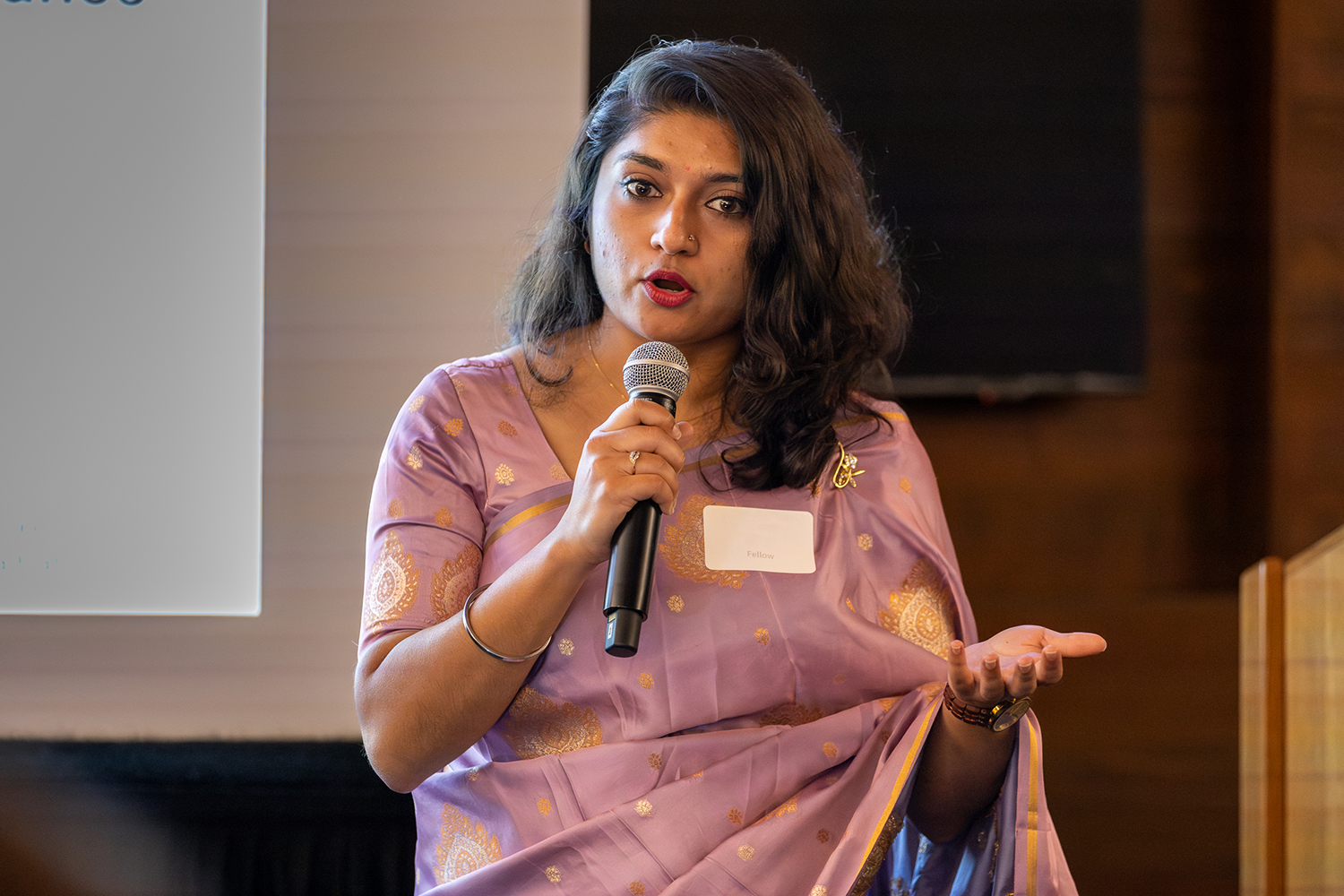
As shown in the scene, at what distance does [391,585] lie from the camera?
1312 mm

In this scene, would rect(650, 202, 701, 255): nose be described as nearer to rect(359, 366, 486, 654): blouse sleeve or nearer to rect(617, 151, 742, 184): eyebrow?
rect(617, 151, 742, 184): eyebrow

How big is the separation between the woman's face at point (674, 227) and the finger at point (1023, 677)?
56cm

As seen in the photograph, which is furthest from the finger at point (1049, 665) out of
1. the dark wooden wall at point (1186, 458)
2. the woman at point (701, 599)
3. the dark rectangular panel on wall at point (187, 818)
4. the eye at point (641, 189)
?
the dark rectangular panel on wall at point (187, 818)

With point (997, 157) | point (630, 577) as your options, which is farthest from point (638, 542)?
point (997, 157)

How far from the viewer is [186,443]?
7.58 ft

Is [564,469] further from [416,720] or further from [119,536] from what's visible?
[119,536]

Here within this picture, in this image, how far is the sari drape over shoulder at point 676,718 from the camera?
1.30 m

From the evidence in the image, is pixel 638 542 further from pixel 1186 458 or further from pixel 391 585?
pixel 1186 458

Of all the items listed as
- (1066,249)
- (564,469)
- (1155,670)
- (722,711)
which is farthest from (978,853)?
(1066,249)

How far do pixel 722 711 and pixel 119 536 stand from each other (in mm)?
1471

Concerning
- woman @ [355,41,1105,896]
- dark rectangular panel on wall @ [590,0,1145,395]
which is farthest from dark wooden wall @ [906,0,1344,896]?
woman @ [355,41,1105,896]

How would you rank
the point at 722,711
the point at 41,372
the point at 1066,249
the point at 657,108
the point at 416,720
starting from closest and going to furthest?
the point at 416,720 → the point at 722,711 → the point at 657,108 → the point at 41,372 → the point at 1066,249

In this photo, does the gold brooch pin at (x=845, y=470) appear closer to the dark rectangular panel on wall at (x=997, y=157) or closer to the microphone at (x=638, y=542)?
the microphone at (x=638, y=542)

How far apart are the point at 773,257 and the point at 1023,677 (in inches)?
24.4
